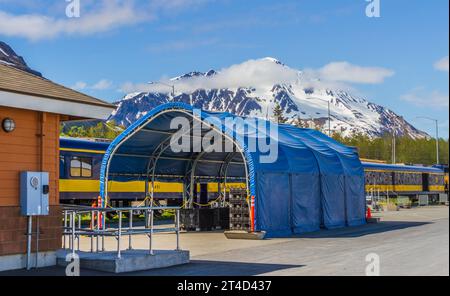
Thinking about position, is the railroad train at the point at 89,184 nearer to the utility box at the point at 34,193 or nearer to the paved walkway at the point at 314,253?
the paved walkway at the point at 314,253

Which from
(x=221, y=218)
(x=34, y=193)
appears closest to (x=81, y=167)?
(x=221, y=218)

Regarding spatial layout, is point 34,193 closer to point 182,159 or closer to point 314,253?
point 314,253

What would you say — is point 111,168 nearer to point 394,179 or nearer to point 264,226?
point 264,226

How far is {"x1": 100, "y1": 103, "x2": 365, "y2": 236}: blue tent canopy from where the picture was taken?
886 inches

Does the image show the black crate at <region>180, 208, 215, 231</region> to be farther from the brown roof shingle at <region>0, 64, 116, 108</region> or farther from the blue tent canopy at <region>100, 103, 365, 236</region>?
the brown roof shingle at <region>0, 64, 116, 108</region>

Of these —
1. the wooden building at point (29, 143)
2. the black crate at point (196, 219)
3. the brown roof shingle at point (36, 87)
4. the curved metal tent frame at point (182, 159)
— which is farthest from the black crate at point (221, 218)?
the wooden building at point (29, 143)

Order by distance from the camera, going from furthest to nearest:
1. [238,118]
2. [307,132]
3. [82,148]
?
[82,148], [307,132], [238,118]

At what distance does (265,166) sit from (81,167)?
12229 millimetres

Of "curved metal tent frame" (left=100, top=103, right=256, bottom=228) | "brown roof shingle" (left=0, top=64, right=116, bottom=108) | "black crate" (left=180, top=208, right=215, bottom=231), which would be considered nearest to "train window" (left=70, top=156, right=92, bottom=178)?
"curved metal tent frame" (left=100, top=103, right=256, bottom=228)

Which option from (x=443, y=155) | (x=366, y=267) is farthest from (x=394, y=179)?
(x=443, y=155)

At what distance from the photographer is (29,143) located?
1370cm

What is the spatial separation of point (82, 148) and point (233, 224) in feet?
37.3
